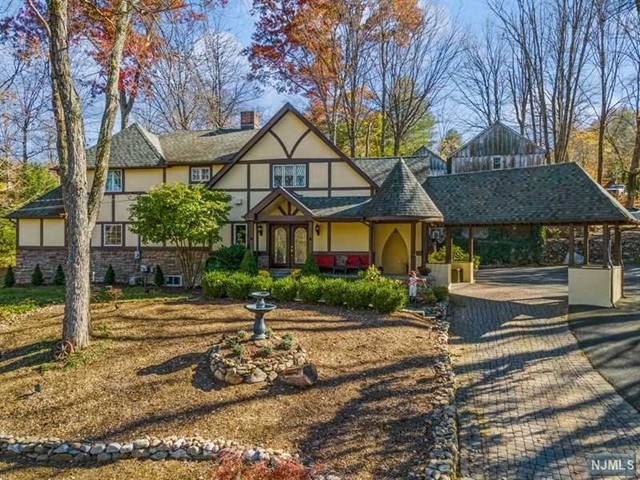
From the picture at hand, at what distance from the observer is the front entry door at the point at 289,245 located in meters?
18.8

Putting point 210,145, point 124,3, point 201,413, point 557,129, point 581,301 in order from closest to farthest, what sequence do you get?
point 201,413 < point 124,3 < point 581,301 < point 210,145 < point 557,129

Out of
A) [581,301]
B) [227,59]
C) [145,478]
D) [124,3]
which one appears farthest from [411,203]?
[227,59]

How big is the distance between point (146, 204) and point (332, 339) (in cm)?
1054

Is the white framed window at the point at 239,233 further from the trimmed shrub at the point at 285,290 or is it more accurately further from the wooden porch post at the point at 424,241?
→ the wooden porch post at the point at 424,241

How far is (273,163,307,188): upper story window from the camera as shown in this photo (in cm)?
1895

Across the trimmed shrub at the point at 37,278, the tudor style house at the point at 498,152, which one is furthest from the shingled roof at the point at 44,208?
the tudor style house at the point at 498,152

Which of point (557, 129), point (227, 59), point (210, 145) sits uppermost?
→ point (227, 59)

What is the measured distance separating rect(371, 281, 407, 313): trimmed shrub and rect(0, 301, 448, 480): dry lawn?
3.95 ft

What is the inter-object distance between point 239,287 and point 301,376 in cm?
653

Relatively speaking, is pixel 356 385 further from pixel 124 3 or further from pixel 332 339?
pixel 124 3

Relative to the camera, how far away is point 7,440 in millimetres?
5996

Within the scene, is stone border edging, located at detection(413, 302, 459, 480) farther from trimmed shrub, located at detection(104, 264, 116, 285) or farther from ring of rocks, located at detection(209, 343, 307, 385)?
trimmed shrub, located at detection(104, 264, 116, 285)

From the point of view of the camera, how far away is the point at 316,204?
1808 cm

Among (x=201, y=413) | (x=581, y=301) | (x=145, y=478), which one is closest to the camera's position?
(x=145, y=478)
